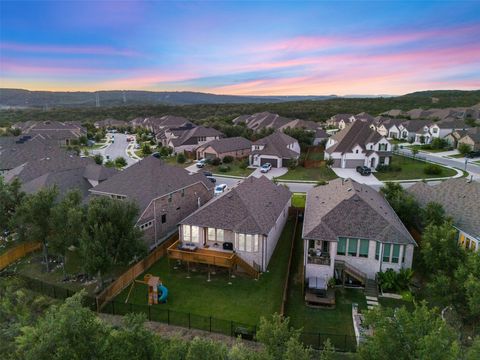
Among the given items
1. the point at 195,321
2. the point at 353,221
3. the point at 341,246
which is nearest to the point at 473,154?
the point at 353,221

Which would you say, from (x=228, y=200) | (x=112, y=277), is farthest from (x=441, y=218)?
(x=112, y=277)

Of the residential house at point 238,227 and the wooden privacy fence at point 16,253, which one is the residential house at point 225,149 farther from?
the wooden privacy fence at point 16,253

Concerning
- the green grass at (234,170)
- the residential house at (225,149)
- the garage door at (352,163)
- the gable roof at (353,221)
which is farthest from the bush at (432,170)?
the residential house at (225,149)

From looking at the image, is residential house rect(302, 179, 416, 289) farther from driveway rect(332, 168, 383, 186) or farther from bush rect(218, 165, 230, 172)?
bush rect(218, 165, 230, 172)

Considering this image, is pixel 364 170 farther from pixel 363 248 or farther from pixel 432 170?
pixel 363 248

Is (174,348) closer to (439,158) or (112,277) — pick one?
(112,277)

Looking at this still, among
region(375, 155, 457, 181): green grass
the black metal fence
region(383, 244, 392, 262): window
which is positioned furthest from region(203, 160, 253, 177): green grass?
the black metal fence
